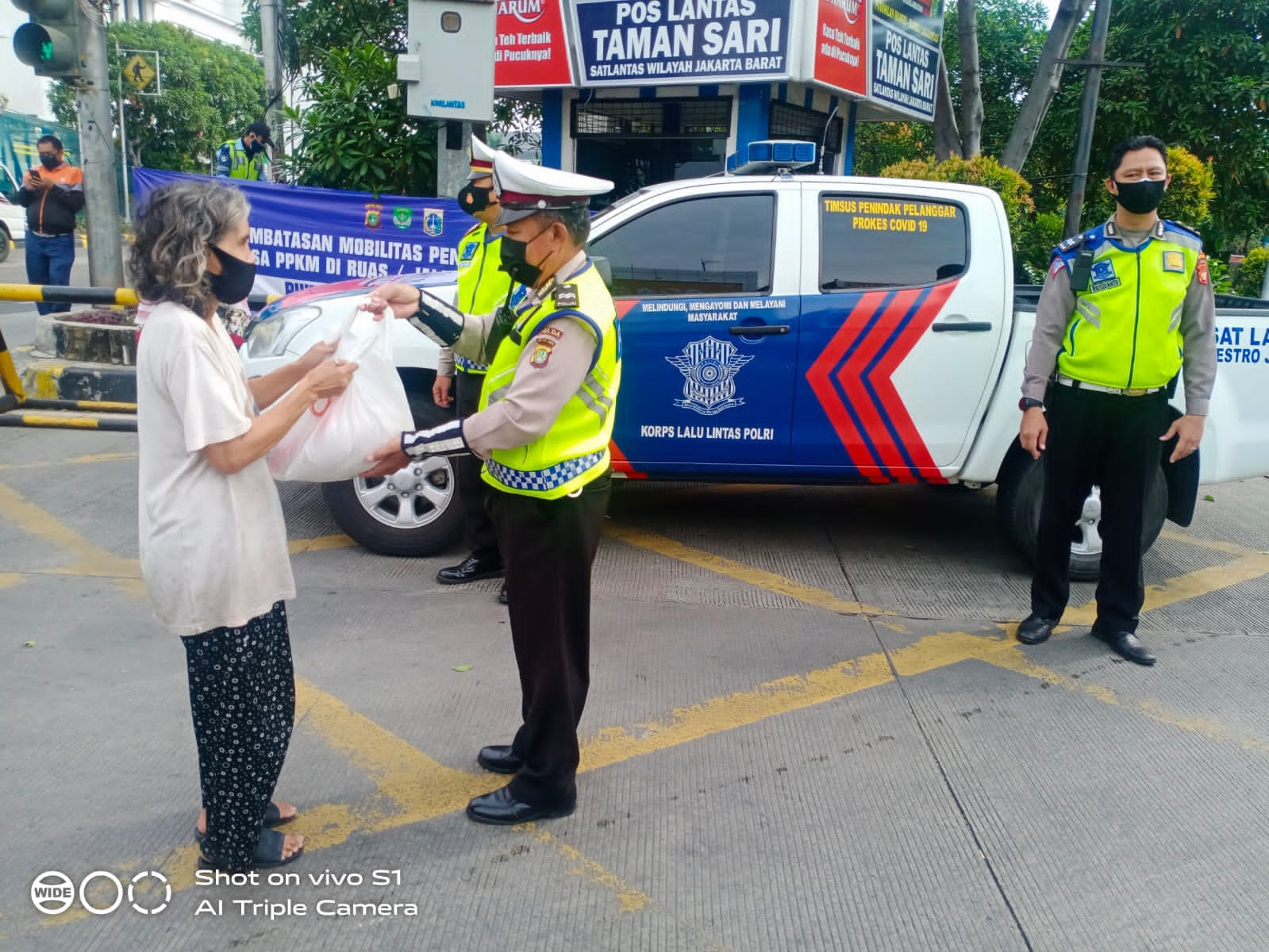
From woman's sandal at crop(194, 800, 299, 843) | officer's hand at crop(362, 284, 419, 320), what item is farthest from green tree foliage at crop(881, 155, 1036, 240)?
woman's sandal at crop(194, 800, 299, 843)

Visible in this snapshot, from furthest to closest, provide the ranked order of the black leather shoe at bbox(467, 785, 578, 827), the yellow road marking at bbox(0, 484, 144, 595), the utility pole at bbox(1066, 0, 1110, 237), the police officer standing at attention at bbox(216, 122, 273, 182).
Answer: the utility pole at bbox(1066, 0, 1110, 237) → the police officer standing at attention at bbox(216, 122, 273, 182) → the yellow road marking at bbox(0, 484, 144, 595) → the black leather shoe at bbox(467, 785, 578, 827)

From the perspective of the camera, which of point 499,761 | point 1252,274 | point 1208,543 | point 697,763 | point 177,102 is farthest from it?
point 177,102

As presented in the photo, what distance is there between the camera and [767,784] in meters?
3.36

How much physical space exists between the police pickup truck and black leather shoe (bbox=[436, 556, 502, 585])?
10.3 inches

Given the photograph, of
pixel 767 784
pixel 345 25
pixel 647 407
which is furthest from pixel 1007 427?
pixel 345 25

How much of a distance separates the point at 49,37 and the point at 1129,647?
25.2 ft

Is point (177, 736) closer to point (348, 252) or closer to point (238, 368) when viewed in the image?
point (238, 368)

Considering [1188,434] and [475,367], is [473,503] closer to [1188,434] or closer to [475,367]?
[475,367]

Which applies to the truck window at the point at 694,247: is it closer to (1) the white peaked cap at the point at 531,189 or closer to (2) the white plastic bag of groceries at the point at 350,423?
(1) the white peaked cap at the point at 531,189

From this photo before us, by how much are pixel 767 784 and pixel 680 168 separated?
998 centimetres

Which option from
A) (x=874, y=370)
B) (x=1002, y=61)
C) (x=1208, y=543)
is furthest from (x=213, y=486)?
(x=1002, y=61)

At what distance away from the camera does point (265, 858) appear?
2820 millimetres

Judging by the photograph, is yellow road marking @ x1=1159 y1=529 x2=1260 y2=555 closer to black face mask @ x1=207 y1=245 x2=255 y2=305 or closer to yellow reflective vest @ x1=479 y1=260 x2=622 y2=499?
yellow reflective vest @ x1=479 y1=260 x2=622 y2=499

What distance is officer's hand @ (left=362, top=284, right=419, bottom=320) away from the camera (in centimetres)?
291
